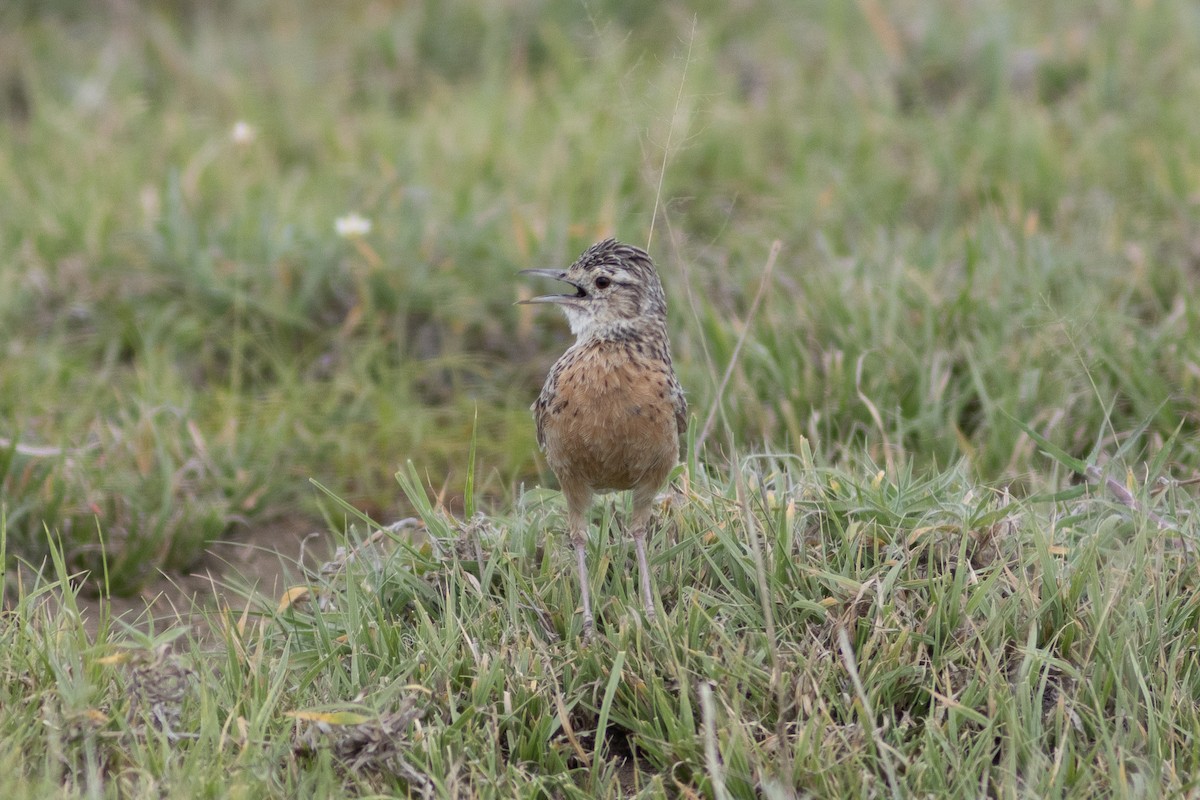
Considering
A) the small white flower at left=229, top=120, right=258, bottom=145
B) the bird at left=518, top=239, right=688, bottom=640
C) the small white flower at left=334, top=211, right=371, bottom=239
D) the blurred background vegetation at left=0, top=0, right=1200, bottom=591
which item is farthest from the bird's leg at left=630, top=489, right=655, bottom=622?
the small white flower at left=229, top=120, right=258, bottom=145

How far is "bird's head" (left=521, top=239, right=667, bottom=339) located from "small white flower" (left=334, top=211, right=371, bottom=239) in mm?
2201

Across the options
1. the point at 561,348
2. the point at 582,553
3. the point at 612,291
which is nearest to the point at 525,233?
the point at 561,348

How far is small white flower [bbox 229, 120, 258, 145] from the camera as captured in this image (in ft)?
24.2

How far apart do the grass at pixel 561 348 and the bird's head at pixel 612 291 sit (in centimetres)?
36

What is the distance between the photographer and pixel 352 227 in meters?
6.54

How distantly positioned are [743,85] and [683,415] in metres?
4.53

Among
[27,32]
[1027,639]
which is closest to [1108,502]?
[1027,639]

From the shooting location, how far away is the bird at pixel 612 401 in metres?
4.09

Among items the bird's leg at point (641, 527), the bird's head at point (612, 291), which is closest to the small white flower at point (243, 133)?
the bird's head at point (612, 291)

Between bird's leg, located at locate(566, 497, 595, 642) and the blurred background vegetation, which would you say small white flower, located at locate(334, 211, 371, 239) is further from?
bird's leg, located at locate(566, 497, 595, 642)

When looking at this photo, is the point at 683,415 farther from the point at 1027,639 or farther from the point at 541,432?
the point at 1027,639

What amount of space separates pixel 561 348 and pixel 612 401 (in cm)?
234

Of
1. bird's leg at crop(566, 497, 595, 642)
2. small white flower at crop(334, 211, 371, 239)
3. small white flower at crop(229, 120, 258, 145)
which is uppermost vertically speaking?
small white flower at crop(229, 120, 258, 145)

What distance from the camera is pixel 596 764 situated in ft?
12.0
